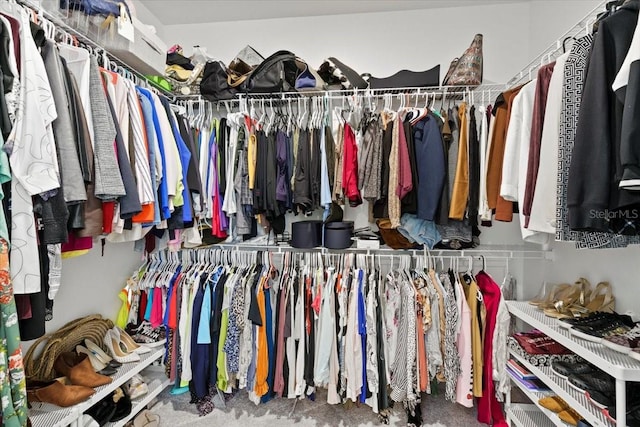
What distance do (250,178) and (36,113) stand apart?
1.06 meters

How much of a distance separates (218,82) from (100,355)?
1839mm

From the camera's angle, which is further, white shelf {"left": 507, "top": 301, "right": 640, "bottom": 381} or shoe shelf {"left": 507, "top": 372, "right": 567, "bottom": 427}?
shoe shelf {"left": 507, "top": 372, "right": 567, "bottom": 427}

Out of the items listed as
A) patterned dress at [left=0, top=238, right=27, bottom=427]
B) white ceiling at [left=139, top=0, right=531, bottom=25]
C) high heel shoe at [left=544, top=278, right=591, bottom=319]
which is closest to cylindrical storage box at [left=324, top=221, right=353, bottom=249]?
high heel shoe at [left=544, top=278, right=591, bottom=319]

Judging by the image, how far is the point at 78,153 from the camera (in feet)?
3.35

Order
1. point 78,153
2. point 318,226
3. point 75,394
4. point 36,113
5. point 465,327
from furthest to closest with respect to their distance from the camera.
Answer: point 318,226, point 465,327, point 75,394, point 78,153, point 36,113

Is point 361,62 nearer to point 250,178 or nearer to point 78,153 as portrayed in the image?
point 250,178

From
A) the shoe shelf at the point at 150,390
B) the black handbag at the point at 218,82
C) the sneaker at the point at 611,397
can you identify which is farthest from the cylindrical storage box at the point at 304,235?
the sneaker at the point at 611,397

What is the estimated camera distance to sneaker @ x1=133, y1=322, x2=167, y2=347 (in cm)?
194

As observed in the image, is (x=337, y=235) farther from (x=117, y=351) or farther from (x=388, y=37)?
(x=388, y=37)

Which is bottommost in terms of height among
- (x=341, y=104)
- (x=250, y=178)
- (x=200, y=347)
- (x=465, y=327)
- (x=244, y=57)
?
(x=200, y=347)

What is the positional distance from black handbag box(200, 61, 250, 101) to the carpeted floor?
84.8 inches

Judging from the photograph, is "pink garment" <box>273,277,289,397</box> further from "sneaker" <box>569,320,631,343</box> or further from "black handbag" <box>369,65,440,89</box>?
"black handbag" <box>369,65,440,89</box>

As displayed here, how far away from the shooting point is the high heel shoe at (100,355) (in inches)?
63.6

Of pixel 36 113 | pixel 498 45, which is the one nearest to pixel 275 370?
pixel 36 113
